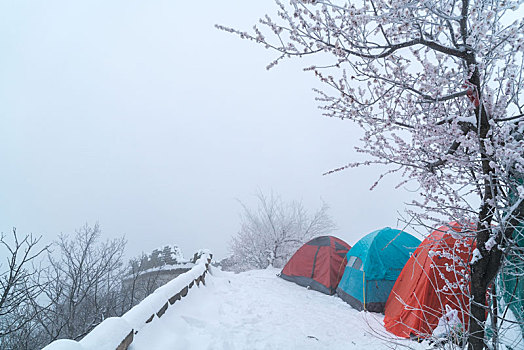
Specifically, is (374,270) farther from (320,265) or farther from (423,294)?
(320,265)

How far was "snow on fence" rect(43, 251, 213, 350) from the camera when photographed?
1.97m

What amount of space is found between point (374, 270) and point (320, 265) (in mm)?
2784

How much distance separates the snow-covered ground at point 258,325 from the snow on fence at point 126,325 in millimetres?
143

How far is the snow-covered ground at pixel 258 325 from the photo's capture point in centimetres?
367

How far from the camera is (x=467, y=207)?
2336mm

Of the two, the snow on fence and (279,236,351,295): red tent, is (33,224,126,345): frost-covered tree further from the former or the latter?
(279,236,351,295): red tent

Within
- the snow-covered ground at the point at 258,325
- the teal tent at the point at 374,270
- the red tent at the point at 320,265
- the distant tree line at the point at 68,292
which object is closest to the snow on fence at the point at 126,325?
the snow-covered ground at the point at 258,325

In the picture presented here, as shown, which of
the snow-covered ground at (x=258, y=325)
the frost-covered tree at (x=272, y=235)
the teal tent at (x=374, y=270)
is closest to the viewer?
the snow-covered ground at (x=258, y=325)

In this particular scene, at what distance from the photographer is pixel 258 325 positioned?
5.02 m

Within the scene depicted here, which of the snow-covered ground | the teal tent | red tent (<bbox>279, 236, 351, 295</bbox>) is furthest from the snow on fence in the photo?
red tent (<bbox>279, 236, 351, 295</bbox>)

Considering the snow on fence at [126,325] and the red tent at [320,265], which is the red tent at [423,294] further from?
the snow on fence at [126,325]

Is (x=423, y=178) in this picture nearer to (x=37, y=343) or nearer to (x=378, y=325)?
(x=378, y=325)

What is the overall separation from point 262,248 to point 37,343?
1425 cm

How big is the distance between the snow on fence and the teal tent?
4827 mm
